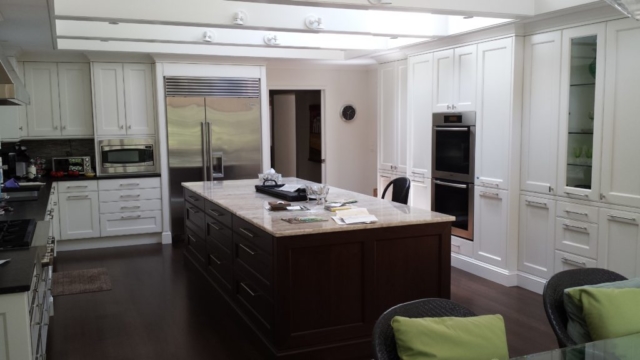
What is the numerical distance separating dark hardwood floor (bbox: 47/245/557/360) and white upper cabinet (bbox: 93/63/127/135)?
6.14ft

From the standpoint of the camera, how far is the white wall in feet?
28.0

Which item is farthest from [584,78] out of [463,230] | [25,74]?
[25,74]

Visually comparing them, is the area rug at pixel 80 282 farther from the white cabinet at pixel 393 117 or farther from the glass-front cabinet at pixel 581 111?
the glass-front cabinet at pixel 581 111

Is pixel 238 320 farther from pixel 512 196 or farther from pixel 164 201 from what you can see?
pixel 164 201

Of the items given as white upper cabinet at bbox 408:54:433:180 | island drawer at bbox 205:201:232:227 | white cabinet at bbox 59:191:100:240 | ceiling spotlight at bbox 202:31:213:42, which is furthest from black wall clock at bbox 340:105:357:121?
island drawer at bbox 205:201:232:227

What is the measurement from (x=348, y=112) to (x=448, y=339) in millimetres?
6890

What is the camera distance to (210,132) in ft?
24.0

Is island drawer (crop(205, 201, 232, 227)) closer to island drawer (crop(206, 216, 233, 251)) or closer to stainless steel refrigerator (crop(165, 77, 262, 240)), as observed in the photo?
island drawer (crop(206, 216, 233, 251))

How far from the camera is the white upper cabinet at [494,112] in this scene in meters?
5.14

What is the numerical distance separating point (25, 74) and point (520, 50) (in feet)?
18.0

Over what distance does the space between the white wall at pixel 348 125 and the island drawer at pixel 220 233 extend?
11.9ft

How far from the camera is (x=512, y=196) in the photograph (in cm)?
519

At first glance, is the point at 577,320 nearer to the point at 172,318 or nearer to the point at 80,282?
the point at 172,318

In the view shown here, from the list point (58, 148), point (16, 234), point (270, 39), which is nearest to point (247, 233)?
point (16, 234)
